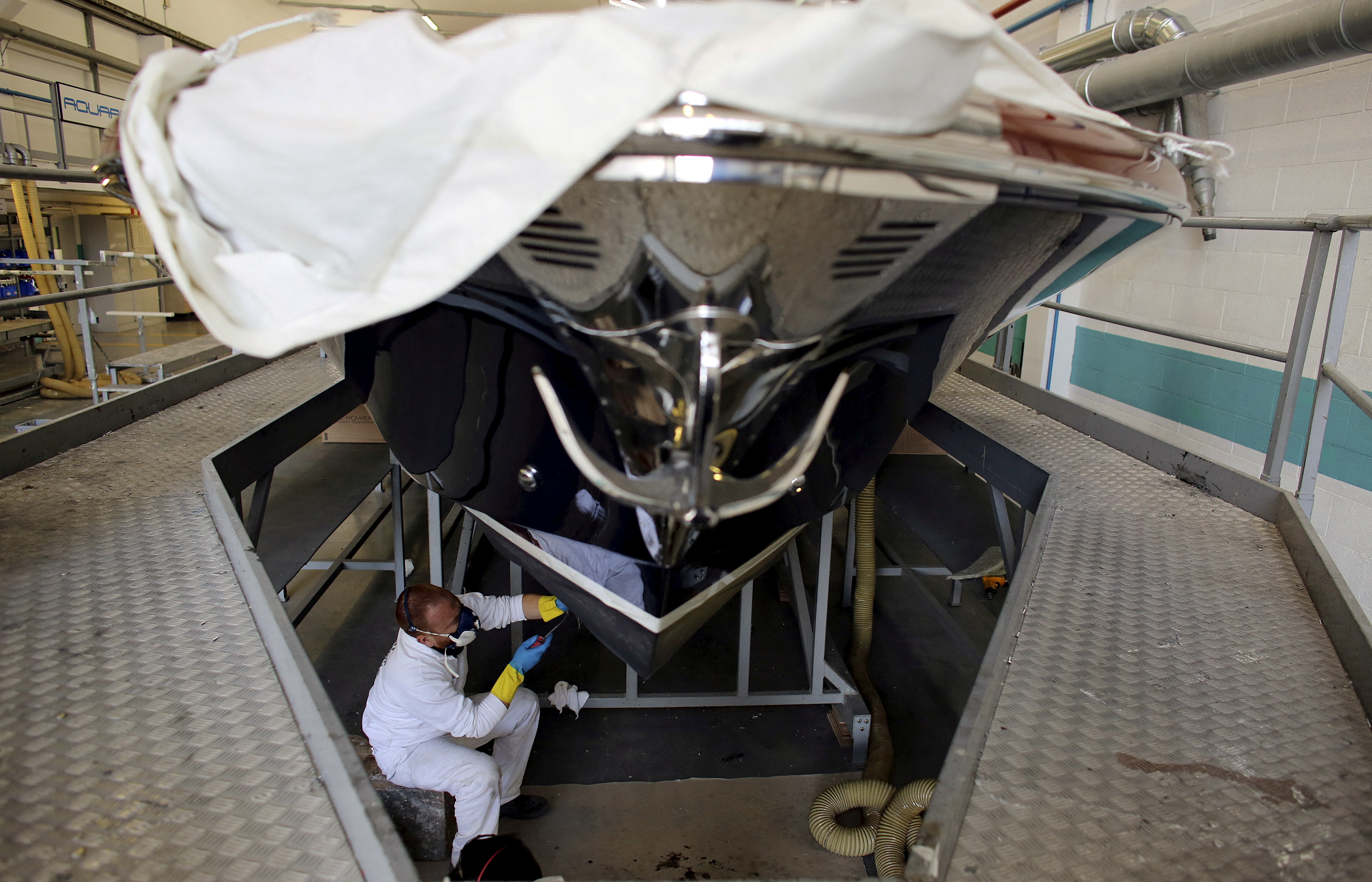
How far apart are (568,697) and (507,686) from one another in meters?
0.55

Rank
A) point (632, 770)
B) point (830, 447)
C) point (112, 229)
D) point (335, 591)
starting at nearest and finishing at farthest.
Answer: point (830, 447), point (632, 770), point (335, 591), point (112, 229)

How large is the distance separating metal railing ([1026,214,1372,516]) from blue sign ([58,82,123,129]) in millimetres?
8242

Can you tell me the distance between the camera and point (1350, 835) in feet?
3.32

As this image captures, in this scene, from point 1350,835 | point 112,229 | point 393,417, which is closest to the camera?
point 1350,835

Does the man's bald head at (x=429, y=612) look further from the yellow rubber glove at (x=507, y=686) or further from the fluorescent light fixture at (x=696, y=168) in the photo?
the fluorescent light fixture at (x=696, y=168)

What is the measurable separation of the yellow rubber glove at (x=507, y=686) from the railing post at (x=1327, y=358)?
2075 millimetres

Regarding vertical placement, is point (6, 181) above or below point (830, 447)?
above

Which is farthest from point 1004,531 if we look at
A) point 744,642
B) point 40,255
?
point 40,255

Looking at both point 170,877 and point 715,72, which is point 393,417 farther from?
point 715,72

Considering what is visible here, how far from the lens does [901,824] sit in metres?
2.23

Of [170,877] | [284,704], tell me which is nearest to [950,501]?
[284,704]

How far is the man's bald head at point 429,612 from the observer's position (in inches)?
84.9

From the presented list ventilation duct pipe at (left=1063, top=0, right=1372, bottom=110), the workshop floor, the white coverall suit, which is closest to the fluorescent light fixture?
the white coverall suit

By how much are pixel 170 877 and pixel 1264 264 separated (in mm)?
4081
